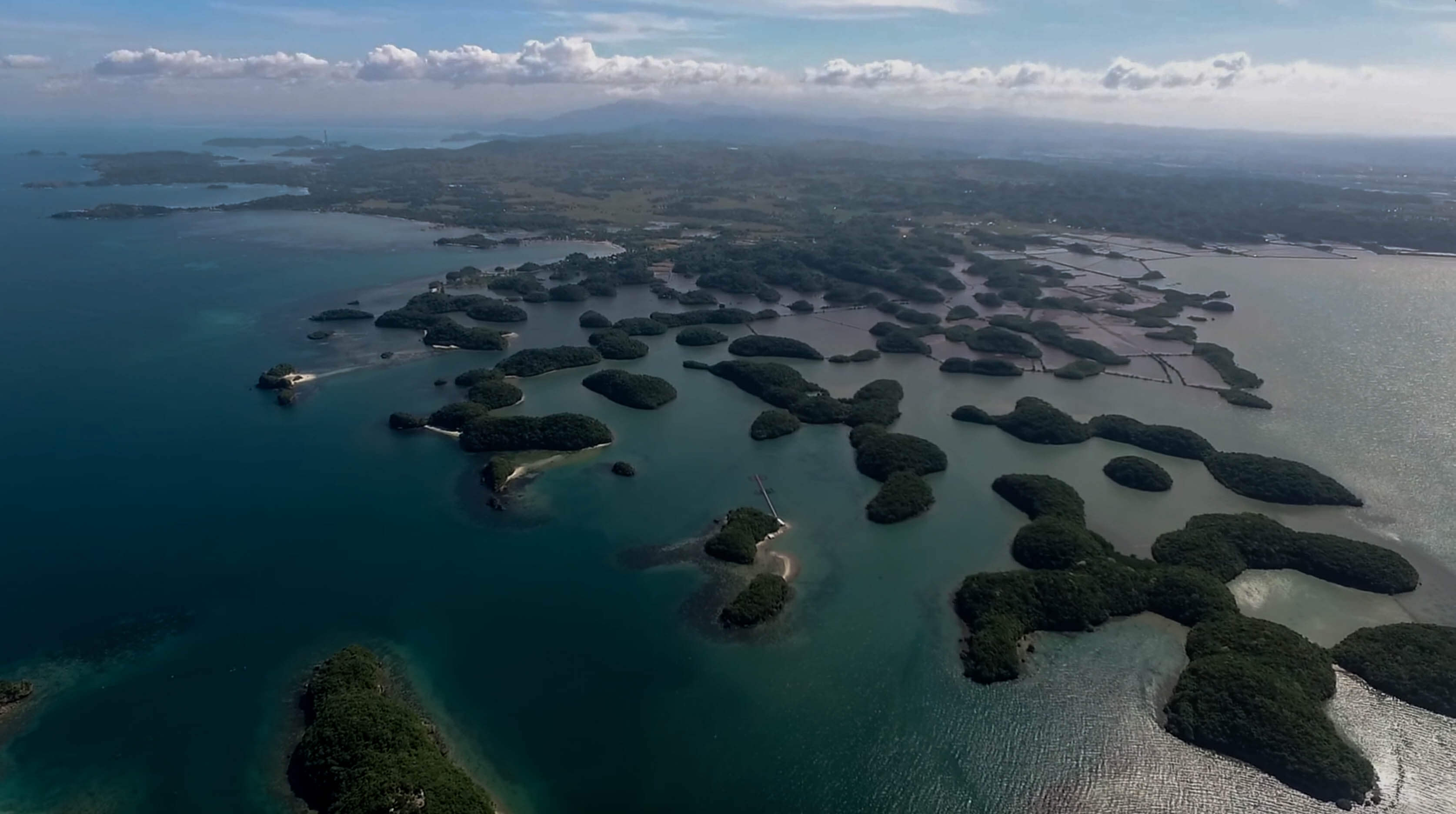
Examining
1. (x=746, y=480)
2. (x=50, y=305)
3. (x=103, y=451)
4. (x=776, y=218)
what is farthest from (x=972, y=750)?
(x=776, y=218)

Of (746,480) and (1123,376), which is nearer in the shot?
(746,480)

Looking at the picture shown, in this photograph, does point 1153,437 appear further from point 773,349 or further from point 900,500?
point 773,349

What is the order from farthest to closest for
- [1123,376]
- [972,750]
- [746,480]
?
[1123,376]
[746,480]
[972,750]

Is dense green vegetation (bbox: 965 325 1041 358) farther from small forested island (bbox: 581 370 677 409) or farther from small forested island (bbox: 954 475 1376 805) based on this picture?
small forested island (bbox: 954 475 1376 805)

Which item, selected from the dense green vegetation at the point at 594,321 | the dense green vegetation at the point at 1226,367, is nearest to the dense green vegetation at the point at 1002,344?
the dense green vegetation at the point at 1226,367

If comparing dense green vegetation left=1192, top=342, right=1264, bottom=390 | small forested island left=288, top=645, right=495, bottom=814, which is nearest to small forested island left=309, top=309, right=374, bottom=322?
small forested island left=288, top=645, right=495, bottom=814

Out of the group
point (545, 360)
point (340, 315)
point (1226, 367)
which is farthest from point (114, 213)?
point (1226, 367)

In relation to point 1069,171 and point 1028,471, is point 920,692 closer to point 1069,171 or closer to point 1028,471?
point 1028,471
